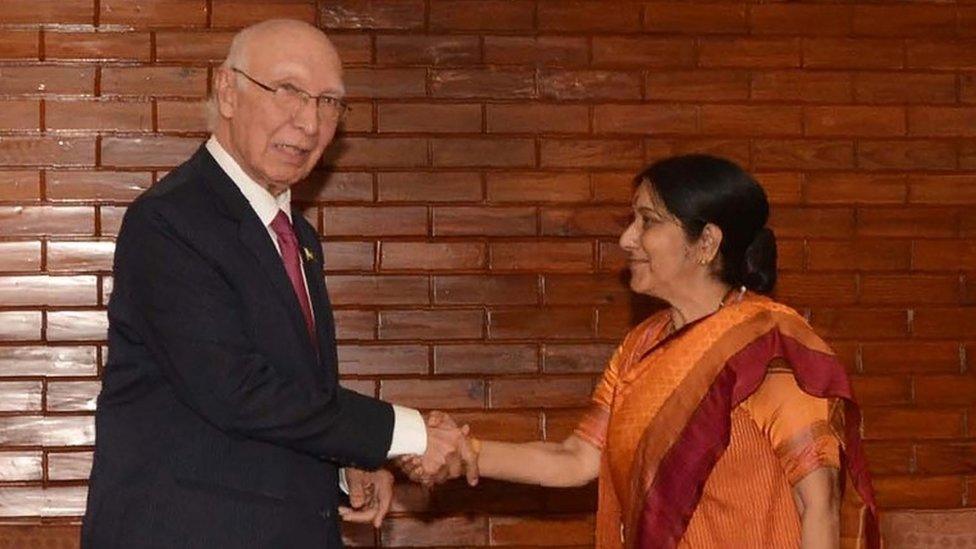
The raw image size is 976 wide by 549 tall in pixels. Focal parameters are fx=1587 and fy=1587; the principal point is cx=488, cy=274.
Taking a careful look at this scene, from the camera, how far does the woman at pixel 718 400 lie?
304 cm

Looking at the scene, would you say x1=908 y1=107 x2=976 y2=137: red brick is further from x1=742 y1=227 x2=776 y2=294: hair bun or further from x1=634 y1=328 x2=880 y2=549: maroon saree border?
x1=634 y1=328 x2=880 y2=549: maroon saree border

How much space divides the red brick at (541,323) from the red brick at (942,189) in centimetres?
110

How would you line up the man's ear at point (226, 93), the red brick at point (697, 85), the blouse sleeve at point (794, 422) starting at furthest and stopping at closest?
the red brick at point (697, 85), the man's ear at point (226, 93), the blouse sleeve at point (794, 422)

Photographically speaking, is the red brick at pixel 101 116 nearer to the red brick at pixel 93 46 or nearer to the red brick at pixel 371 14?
the red brick at pixel 93 46

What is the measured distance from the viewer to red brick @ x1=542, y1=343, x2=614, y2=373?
15.6 ft

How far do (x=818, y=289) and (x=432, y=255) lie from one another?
120 centimetres

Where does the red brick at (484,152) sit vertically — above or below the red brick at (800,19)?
below

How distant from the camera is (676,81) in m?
4.81

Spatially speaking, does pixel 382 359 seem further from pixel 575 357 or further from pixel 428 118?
pixel 428 118

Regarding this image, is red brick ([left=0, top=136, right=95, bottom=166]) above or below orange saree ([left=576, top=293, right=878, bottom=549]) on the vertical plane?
above

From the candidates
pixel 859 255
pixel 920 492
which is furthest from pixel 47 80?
pixel 920 492

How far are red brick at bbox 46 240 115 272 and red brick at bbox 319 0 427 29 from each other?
927 millimetres

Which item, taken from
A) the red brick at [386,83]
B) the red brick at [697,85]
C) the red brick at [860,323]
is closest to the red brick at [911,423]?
the red brick at [860,323]

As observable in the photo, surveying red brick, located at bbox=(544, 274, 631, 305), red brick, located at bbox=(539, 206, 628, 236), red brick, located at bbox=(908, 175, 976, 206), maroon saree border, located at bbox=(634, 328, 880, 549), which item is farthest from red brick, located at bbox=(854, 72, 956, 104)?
maroon saree border, located at bbox=(634, 328, 880, 549)
